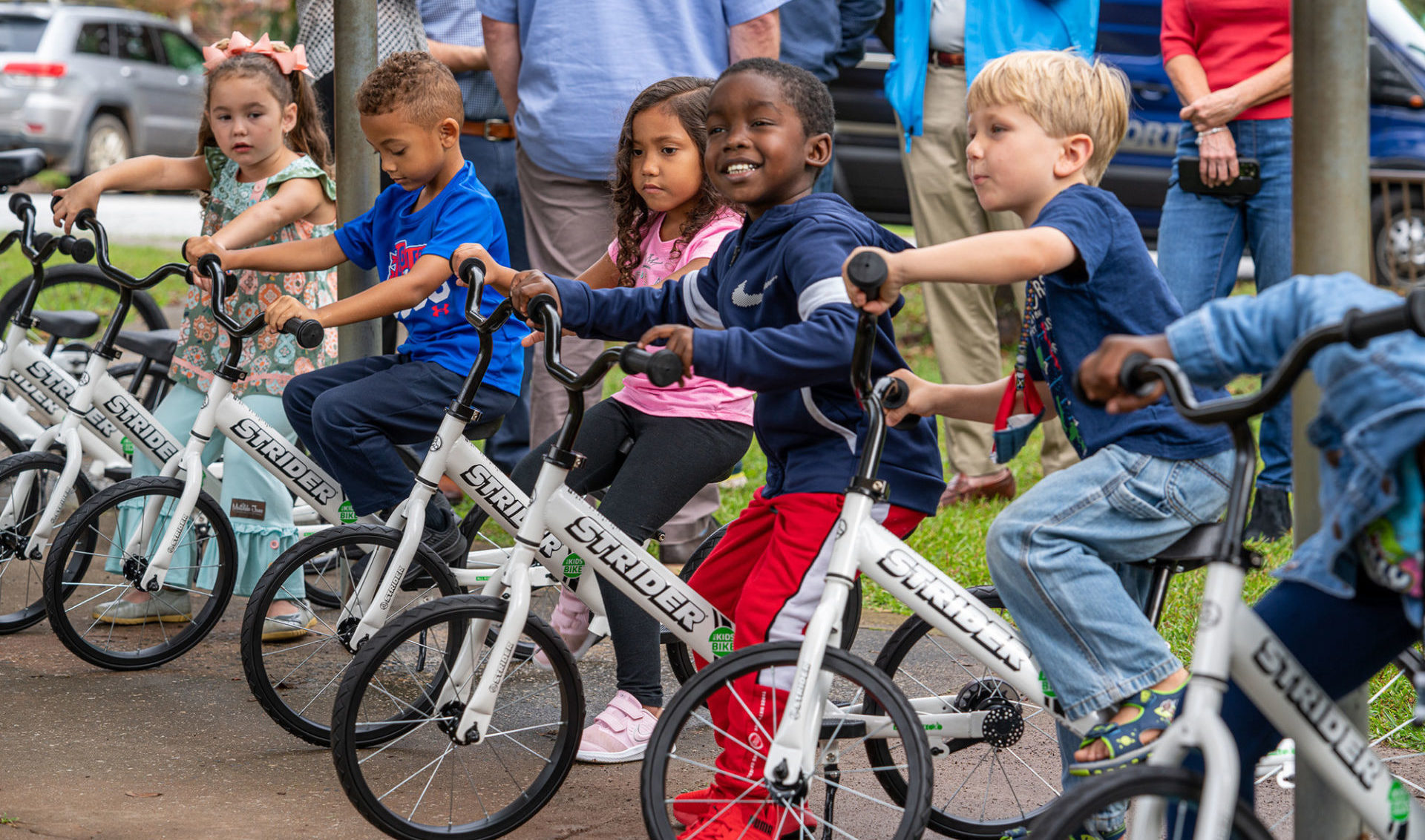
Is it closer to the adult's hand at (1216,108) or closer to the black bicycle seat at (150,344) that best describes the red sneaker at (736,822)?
the adult's hand at (1216,108)

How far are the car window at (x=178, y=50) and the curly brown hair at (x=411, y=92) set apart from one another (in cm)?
1587

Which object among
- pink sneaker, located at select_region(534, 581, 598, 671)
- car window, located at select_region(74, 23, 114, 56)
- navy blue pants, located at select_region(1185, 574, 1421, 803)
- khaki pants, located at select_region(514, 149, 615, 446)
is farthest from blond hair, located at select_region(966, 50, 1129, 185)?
car window, located at select_region(74, 23, 114, 56)

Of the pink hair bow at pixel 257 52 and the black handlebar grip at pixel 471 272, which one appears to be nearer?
the black handlebar grip at pixel 471 272

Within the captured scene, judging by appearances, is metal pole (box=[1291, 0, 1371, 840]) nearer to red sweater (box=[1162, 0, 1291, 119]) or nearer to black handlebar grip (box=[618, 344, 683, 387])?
black handlebar grip (box=[618, 344, 683, 387])

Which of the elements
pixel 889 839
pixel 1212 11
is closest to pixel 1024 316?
pixel 889 839

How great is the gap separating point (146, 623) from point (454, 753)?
58.2 inches

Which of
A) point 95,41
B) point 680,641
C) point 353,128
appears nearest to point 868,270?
point 680,641

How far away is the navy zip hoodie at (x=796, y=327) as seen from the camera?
2.96 meters

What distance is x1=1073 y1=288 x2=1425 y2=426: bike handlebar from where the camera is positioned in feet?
6.42

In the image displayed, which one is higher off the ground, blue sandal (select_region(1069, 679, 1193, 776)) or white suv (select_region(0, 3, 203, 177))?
white suv (select_region(0, 3, 203, 177))

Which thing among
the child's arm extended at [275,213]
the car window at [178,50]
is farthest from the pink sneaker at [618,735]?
the car window at [178,50]

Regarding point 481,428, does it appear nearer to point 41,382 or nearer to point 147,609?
point 147,609

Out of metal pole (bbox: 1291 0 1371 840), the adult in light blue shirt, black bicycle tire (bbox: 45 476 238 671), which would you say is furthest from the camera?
the adult in light blue shirt

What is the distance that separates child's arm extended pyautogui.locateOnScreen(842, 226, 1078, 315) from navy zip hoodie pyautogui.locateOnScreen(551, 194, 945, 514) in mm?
300
